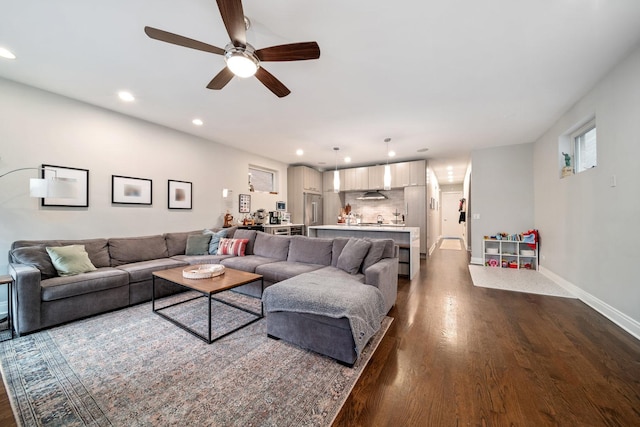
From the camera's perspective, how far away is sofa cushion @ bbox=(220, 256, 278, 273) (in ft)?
11.2

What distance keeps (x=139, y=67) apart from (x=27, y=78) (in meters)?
1.54

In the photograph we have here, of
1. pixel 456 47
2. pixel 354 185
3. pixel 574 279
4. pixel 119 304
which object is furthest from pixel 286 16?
pixel 354 185

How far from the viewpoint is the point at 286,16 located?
1.89 metres

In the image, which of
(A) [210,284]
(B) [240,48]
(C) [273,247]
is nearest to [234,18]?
(B) [240,48]

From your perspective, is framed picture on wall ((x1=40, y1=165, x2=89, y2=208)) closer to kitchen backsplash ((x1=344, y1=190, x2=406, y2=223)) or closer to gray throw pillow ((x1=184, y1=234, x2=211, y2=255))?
gray throw pillow ((x1=184, y1=234, x2=211, y2=255))

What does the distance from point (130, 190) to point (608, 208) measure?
653cm

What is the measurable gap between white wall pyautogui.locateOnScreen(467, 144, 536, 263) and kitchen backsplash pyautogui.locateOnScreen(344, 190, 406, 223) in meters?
1.87

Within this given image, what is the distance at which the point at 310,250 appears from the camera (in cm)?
360

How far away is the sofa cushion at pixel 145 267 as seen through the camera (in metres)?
3.05

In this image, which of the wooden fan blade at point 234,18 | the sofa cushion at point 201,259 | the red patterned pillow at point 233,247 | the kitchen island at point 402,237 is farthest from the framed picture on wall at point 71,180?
the kitchen island at point 402,237

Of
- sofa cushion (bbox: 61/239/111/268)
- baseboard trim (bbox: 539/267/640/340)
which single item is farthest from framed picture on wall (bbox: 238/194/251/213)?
baseboard trim (bbox: 539/267/640/340)

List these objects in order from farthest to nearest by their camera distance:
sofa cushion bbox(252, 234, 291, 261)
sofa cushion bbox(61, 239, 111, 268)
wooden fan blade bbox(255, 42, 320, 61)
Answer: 1. sofa cushion bbox(252, 234, 291, 261)
2. sofa cushion bbox(61, 239, 111, 268)
3. wooden fan blade bbox(255, 42, 320, 61)

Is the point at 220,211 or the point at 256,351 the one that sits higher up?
the point at 220,211

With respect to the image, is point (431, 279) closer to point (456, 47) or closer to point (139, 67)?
point (456, 47)
